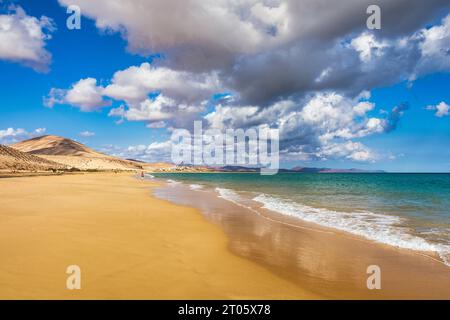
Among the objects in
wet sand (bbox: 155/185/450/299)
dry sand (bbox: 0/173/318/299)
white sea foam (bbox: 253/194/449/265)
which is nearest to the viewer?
dry sand (bbox: 0/173/318/299)

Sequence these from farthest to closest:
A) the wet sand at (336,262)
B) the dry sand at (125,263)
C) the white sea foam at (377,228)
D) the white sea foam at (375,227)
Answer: the white sea foam at (375,227), the white sea foam at (377,228), the wet sand at (336,262), the dry sand at (125,263)

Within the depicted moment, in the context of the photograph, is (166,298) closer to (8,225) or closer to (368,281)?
(368,281)

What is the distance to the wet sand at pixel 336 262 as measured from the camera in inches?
256

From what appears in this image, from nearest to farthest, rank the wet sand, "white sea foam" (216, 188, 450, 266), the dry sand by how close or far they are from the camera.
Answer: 1. the dry sand
2. the wet sand
3. "white sea foam" (216, 188, 450, 266)

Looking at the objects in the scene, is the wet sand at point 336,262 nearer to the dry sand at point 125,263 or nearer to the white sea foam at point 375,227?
the dry sand at point 125,263

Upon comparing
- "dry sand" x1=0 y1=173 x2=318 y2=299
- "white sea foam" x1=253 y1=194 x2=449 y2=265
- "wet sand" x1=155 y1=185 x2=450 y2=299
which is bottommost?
"white sea foam" x1=253 y1=194 x2=449 y2=265

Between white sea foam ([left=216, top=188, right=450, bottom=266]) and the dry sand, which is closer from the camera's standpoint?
the dry sand

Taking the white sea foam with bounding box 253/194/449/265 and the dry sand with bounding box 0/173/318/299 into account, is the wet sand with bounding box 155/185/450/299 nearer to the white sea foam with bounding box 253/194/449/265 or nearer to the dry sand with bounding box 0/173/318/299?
the dry sand with bounding box 0/173/318/299

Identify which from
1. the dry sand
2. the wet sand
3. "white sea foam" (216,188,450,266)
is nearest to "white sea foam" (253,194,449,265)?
"white sea foam" (216,188,450,266)

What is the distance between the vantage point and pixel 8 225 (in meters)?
10.7

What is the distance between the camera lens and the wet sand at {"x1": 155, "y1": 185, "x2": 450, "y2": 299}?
651cm

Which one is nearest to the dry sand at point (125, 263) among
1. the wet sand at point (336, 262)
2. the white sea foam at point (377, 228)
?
the wet sand at point (336, 262)
